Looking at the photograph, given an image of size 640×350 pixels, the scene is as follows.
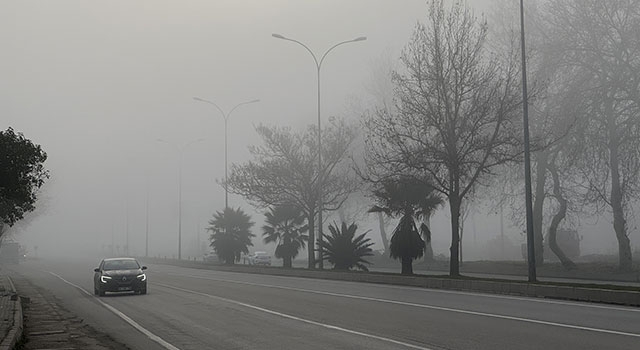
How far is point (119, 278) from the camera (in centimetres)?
2864

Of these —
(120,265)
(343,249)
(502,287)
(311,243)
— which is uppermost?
(311,243)

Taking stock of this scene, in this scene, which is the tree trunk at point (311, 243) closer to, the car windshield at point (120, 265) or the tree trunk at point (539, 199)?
the tree trunk at point (539, 199)

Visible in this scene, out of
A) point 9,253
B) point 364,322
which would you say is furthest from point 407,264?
point 9,253

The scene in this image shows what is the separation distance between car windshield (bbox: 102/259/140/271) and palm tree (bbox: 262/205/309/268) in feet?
78.9

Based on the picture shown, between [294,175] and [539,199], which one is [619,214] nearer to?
[539,199]

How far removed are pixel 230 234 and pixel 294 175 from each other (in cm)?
1193

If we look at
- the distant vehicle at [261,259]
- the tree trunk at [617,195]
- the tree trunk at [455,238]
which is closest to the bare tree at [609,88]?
the tree trunk at [617,195]

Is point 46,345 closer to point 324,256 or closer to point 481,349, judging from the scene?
point 481,349

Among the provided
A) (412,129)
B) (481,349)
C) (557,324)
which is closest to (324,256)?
(412,129)

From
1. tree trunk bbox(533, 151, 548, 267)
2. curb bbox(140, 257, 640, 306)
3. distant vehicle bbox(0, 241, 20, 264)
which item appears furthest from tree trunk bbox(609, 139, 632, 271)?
distant vehicle bbox(0, 241, 20, 264)

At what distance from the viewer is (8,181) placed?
21156 mm

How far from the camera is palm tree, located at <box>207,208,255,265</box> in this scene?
2442 inches

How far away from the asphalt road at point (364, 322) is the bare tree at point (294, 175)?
89.4ft

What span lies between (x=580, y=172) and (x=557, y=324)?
85.2 ft
